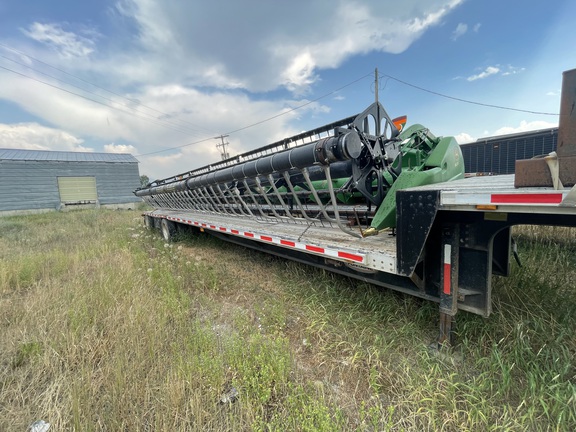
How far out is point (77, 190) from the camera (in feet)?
68.6

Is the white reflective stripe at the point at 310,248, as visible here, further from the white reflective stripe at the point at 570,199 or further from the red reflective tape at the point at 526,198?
the white reflective stripe at the point at 570,199

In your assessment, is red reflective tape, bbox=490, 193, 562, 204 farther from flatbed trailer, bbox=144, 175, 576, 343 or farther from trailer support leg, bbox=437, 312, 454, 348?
trailer support leg, bbox=437, 312, 454, 348

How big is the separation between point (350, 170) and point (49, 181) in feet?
83.0

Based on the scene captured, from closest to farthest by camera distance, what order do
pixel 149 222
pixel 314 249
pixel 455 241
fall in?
pixel 455 241 → pixel 314 249 → pixel 149 222

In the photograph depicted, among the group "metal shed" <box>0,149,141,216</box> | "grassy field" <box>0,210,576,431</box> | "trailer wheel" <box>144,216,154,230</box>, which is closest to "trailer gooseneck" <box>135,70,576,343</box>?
"grassy field" <box>0,210,576,431</box>

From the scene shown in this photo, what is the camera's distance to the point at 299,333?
8.31ft

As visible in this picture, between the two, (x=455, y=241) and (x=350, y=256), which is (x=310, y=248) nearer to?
(x=350, y=256)

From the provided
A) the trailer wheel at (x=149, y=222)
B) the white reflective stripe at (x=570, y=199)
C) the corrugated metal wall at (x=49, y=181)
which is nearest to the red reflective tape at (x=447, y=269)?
the white reflective stripe at (x=570, y=199)

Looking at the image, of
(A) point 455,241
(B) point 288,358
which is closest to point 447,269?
(A) point 455,241

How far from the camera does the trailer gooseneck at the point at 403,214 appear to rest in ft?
5.43

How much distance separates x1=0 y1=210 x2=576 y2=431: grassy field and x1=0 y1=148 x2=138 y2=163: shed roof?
23.0m

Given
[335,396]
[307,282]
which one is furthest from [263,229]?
[335,396]

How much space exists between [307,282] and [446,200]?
7.25 feet

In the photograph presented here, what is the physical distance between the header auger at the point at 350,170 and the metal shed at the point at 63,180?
21564 millimetres
